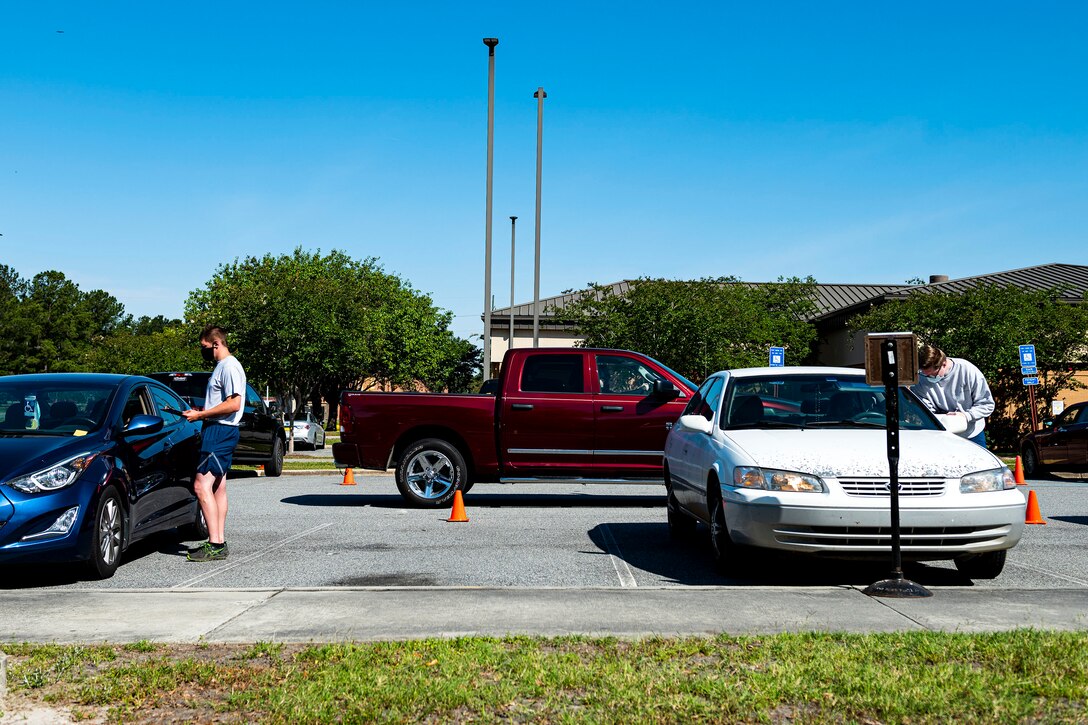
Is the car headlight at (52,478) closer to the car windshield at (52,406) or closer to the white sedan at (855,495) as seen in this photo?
the car windshield at (52,406)

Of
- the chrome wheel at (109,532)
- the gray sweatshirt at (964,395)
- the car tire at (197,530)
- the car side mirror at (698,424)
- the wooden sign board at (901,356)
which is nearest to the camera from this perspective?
the wooden sign board at (901,356)

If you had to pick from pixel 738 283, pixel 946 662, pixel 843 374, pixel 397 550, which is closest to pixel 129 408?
pixel 397 550

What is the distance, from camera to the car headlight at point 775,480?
759 centimetres

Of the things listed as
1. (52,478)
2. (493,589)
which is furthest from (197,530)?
(493,589)

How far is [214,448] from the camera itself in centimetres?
868

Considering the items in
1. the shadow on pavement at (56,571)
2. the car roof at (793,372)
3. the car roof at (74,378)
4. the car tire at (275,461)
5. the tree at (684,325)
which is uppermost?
the tree at (684,325)

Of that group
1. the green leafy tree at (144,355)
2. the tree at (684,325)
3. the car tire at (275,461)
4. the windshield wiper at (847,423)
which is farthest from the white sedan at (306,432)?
the green leafy tree at (144,355)

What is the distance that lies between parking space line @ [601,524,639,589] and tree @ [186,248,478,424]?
2354 cm

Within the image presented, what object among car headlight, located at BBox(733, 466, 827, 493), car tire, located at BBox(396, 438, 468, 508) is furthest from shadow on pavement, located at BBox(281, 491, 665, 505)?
car headlight, located at BBox(733, 466, 827, 493)

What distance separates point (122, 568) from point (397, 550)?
233cm

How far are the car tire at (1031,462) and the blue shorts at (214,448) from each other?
1853cm

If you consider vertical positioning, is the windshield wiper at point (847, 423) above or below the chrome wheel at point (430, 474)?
above

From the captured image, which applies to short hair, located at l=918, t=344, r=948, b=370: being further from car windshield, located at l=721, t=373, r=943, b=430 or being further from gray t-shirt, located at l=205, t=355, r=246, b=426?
gray t-shirt, located at l=205, t=355, r=246, b=426

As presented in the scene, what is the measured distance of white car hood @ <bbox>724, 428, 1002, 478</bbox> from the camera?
7645 millimetres
